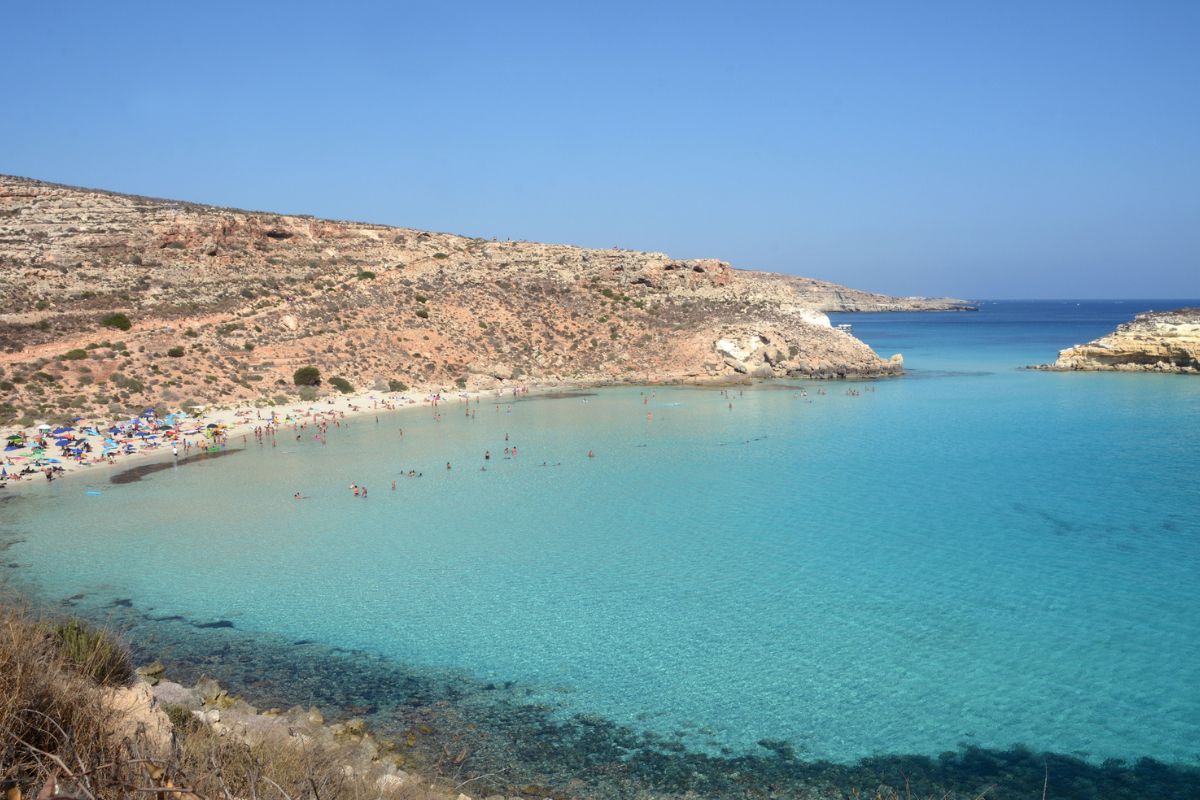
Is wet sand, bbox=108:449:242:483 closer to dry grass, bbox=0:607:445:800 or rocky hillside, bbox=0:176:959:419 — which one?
rocky hillside, bbox=0:176:959:419

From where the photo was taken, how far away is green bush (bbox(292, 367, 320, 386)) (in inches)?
1652

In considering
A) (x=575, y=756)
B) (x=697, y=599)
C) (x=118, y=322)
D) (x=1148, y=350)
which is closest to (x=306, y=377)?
(x=118, y=322)

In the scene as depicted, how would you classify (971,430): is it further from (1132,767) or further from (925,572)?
(1132,767)

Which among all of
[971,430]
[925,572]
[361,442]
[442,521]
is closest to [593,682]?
[925,572]

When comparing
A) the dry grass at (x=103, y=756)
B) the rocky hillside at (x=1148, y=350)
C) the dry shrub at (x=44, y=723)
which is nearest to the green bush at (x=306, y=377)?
A: the dry grass at (x=103, y=756)

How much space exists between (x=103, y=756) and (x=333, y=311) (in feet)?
155

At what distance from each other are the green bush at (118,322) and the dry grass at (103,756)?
40.2 meters

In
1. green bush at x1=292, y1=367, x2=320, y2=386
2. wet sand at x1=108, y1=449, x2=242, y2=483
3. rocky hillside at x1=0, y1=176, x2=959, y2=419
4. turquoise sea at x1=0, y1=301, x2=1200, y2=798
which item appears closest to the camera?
turquoise sea at x1=0, y1=301, x2=1200, y2=798

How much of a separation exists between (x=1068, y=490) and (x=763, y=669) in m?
14.5

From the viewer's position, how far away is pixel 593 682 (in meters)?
11.6

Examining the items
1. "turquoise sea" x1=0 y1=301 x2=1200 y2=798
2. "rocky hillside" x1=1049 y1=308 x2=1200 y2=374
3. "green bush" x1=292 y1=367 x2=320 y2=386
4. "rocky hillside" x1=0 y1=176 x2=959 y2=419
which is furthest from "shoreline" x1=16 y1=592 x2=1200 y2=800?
"rocky hillside" x1=1049 y1=308 x2=1200 y2=374

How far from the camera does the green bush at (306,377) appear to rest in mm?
41969

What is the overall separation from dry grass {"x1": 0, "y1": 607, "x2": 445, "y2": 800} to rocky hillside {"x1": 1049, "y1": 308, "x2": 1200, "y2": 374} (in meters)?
58.5

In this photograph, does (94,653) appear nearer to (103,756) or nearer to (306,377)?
(103,756)
